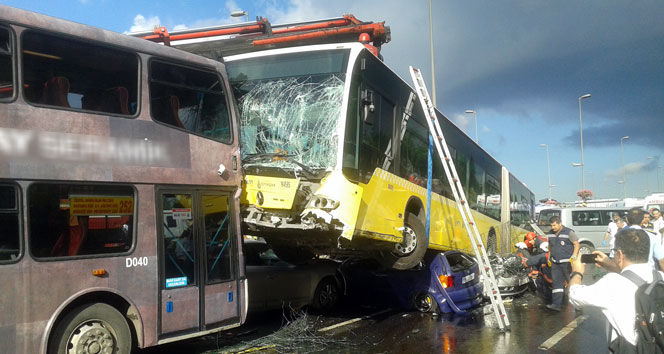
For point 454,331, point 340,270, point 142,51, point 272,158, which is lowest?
point 454,331

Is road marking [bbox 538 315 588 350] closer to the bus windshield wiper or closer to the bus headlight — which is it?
the bus headlight

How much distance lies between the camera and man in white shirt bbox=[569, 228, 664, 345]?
11.6ft

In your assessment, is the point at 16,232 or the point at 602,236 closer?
the point at 16,232

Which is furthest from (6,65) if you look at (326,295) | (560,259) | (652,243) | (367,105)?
(560,259)

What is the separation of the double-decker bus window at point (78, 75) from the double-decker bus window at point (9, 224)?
0.96 metres

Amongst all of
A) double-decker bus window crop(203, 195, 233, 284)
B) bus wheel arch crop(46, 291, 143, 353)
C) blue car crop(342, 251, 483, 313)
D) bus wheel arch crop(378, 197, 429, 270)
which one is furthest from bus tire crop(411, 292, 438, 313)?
bus wheel arch crop(46, 291, 143, 353)

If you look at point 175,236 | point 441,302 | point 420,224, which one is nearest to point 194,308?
point 175,236

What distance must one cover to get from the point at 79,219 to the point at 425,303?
6652mm

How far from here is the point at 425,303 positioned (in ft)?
33.6

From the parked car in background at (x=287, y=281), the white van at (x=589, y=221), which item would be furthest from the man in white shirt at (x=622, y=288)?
the white van at (x=589, y=221)

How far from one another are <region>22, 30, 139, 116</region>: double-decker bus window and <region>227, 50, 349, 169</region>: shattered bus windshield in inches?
77.1

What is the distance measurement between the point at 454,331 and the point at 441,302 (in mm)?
1248

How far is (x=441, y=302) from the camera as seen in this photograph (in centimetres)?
1001

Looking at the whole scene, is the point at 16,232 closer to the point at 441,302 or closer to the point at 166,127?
the point at 166,127
